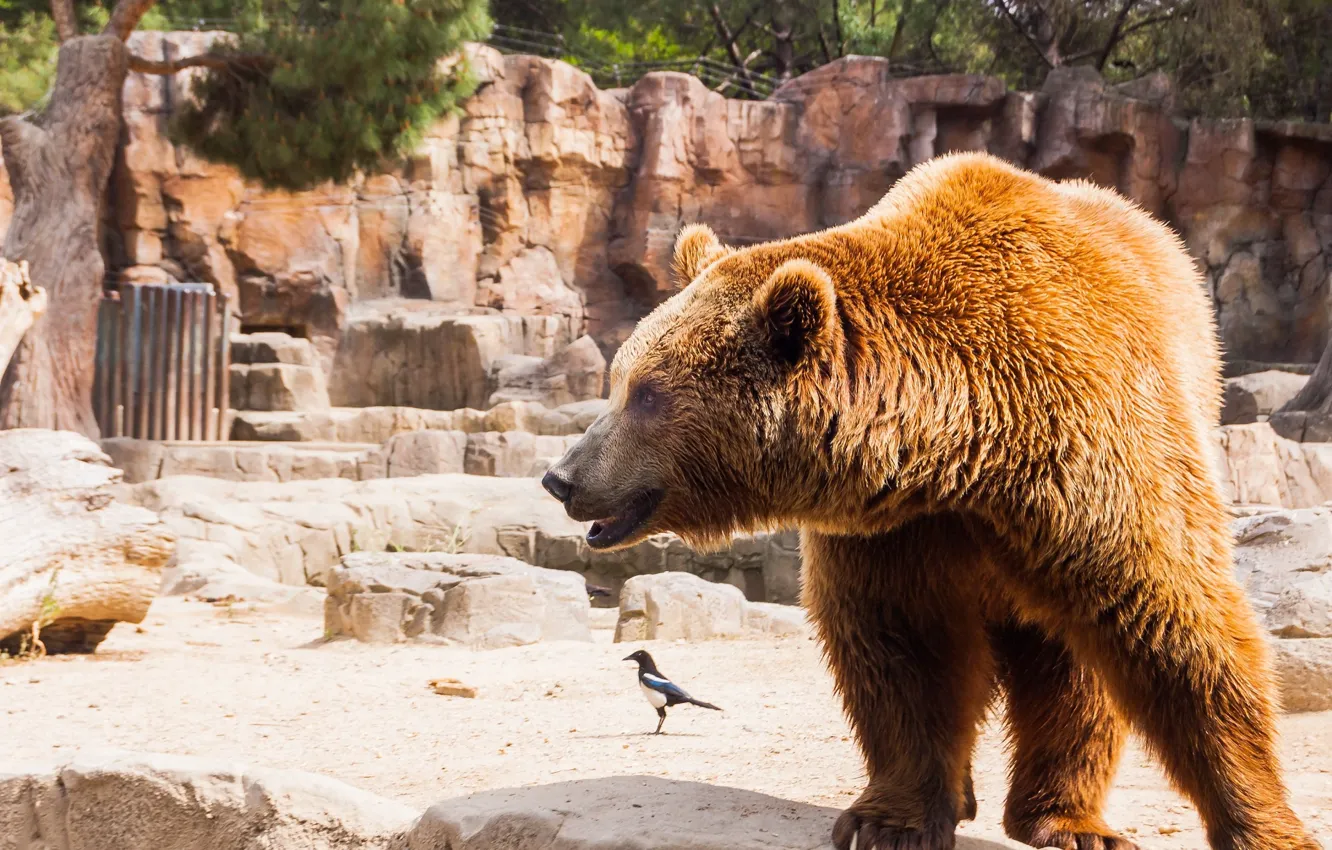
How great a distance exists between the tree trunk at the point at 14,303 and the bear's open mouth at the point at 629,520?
7040 millimetres

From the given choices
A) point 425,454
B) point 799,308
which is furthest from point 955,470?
point 425,454

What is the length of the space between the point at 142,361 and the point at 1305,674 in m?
14.1

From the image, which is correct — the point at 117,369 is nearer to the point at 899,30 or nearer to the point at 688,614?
the point at 688,614

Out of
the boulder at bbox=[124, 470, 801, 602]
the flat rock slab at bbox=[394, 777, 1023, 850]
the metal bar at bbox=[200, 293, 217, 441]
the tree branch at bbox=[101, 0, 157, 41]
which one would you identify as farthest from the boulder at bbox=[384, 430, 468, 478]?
the flat rock slab at bbox=[394, 777, 1023, 850]

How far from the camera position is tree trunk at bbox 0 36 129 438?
43.6ft

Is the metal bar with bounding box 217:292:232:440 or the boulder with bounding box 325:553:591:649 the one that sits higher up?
the metal bar with bounding box 217:292:232:440

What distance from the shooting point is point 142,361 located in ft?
51.5

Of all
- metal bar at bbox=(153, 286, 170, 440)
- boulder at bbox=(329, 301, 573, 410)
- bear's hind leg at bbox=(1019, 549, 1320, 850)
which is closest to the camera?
bear's hind leg at bbox=(1019, 549, 1320, 850)

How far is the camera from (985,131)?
24000 millimetres

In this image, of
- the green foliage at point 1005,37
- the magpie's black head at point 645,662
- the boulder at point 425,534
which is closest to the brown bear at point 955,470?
the magpie's black head at point 645,662

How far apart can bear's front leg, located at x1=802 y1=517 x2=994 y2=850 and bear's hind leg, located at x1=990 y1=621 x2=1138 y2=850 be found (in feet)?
1.02

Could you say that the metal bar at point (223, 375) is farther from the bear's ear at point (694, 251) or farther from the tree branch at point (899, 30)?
the tree branch at point (899, 30)

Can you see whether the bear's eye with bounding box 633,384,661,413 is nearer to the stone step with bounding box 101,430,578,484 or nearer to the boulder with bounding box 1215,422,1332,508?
the boulder with bounding box 1215,422,1332,508

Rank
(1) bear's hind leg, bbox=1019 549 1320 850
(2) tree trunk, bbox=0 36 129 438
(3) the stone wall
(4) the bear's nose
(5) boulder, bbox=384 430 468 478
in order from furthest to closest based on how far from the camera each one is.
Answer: (3) the stone wall < (5) boulder, bbox=384 430 468 478 < (2) tree trunk, bbox=0 36 129 438 < (4) the bear's nose < (1) bear's hind leg, bbox=1019 549 1320 850
